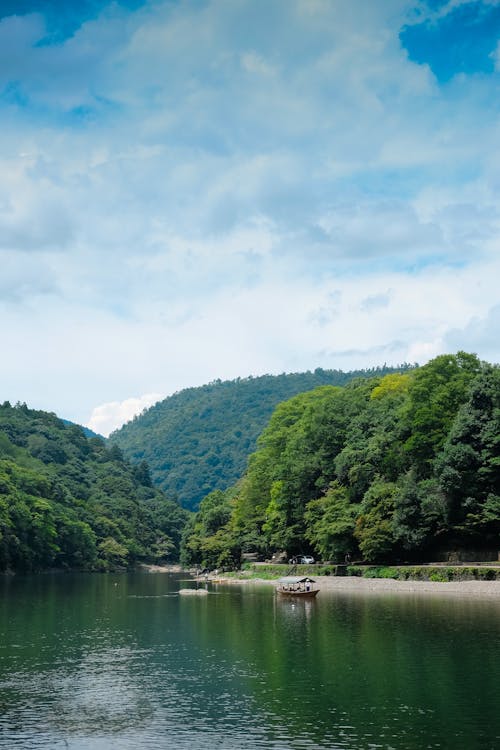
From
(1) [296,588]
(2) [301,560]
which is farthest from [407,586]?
(2) [301,560]

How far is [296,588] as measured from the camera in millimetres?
76375

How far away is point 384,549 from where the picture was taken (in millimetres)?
82000

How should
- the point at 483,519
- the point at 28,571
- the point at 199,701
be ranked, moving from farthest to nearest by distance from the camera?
the point at 28,571
the point at 483,519
the point at 199,701

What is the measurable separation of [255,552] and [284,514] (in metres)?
22.4

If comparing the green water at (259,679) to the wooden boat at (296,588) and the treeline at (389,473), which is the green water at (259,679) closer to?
the wooden boat at (296,588)

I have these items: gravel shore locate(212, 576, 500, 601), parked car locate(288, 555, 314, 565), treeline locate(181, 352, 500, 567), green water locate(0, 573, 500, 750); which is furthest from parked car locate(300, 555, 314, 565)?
green water locate(0, 573, 500, 750)

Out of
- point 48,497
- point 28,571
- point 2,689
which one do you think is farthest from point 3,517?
point 2,689

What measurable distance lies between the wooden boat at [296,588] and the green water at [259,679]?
1249 cm

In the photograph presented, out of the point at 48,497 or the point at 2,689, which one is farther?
the point at 48,497

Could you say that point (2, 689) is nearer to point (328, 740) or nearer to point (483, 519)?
point (328, 740)

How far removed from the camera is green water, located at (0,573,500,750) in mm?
25922

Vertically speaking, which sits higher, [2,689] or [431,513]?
[431,513]

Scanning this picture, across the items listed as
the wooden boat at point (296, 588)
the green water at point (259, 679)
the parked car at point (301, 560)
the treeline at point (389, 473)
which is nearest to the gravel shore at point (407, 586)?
the treeline at point (389, 473)

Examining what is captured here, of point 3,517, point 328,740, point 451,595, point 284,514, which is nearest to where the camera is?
point 328,740
